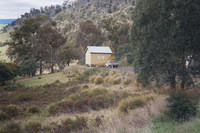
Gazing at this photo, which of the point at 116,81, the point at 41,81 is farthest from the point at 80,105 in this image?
the point at 41,81

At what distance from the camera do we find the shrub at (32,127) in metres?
9.12

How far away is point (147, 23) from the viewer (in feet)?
44.3

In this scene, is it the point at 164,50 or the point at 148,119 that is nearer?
the point at 148,119

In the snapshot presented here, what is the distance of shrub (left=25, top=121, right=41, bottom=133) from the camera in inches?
359

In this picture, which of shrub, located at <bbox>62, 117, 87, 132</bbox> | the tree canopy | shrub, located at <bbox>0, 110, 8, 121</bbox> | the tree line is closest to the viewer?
shrub, located at <bbox>62, 117, 87, 132</bbox>

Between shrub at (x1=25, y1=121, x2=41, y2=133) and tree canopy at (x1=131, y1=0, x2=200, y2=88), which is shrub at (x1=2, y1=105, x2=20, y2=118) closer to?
shrub at (x1=25, y1=121, x2=41, y2=133)

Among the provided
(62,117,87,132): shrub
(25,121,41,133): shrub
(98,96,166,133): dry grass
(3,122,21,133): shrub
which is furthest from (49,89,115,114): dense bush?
(98,96,166,133): dry grass

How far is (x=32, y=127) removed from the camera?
941 centimetres

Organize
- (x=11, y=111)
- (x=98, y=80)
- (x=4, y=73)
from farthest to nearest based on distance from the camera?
(x=4, y=73) → (x=98, y=80) → (x=11, y=111)

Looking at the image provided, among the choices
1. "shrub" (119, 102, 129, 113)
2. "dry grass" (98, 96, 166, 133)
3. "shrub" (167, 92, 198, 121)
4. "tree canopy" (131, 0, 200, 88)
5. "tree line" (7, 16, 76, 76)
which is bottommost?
"shrub" (119, 102, 129, 113)

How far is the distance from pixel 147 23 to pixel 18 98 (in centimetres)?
1368

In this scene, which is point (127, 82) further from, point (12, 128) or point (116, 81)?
point (12, 128)

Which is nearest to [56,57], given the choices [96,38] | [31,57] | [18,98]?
[31,57]

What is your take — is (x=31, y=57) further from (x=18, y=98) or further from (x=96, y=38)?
(x=18, y=98)
